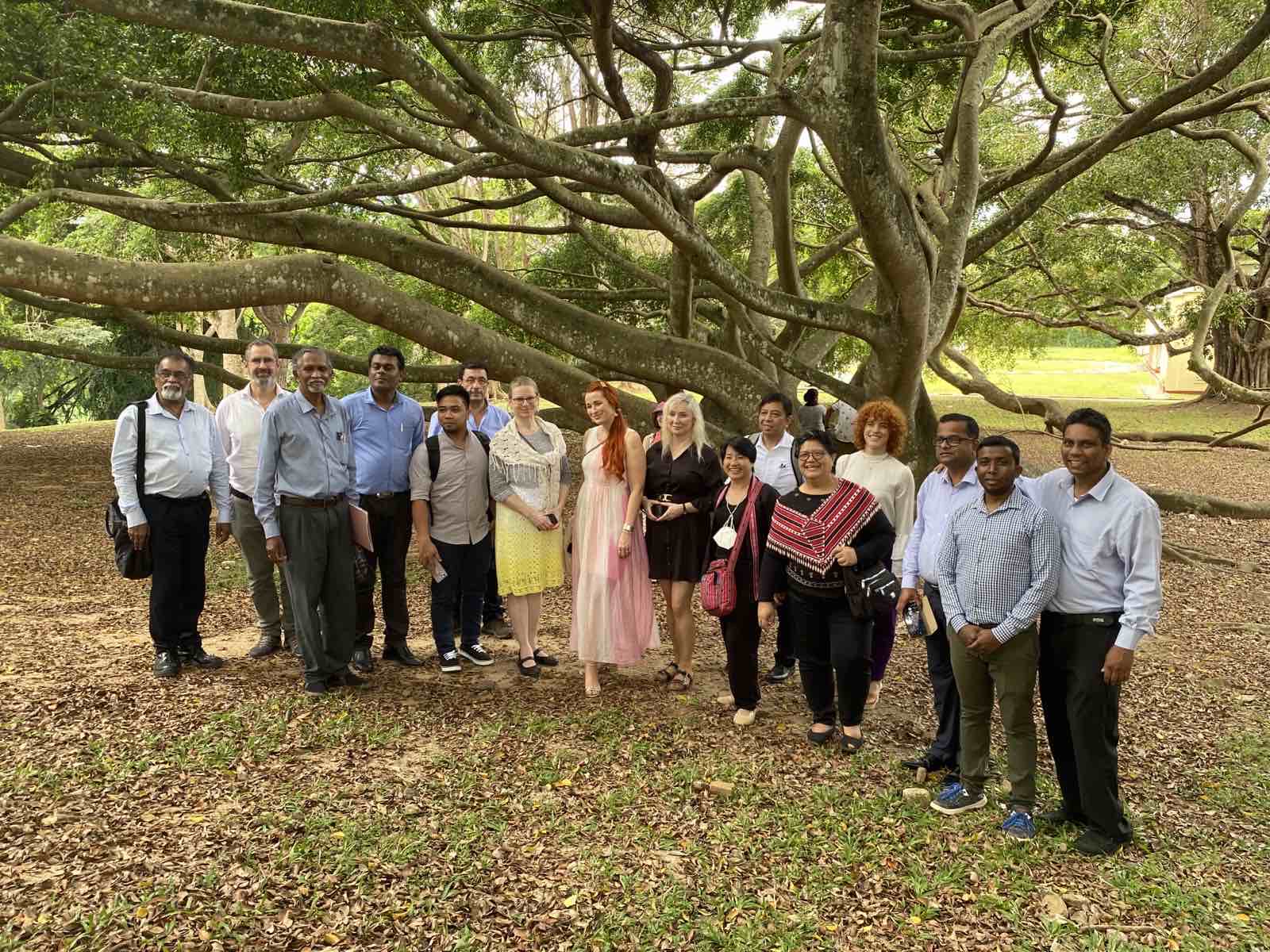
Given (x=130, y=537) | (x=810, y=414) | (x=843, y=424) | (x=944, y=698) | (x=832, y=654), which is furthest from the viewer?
(x=810, y=414)

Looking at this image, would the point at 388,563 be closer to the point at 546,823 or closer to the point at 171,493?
the point at 171,493

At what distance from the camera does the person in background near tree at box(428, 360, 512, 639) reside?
227 inches

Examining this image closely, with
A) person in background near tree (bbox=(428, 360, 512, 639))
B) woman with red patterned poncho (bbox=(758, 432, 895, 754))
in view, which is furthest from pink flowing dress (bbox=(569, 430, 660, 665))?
woman with red patterned poncho (bbox=(758, 432, 895, 754))

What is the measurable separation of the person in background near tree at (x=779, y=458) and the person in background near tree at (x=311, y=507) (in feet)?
7.63

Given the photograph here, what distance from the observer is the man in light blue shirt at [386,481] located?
513cm

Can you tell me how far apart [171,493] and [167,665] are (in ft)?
3.17

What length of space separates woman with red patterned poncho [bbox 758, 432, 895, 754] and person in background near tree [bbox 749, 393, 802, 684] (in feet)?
2.27

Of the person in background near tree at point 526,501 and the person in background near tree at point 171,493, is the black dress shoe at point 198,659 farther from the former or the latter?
the person in background near tree at point 526,501

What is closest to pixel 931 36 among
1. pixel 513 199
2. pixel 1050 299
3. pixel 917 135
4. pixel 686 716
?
pixel 513 199

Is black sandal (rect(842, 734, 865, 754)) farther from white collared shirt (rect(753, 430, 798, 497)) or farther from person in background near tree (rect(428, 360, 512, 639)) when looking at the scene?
person in background near tree (rect(428, 360, 512, 639))

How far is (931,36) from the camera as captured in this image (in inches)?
333

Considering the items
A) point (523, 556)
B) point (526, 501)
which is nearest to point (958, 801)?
point (523, 556)

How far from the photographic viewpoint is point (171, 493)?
4941mm

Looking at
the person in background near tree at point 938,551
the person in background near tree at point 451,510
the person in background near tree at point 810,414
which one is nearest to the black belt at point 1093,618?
the person in background near tree at point 938,551
